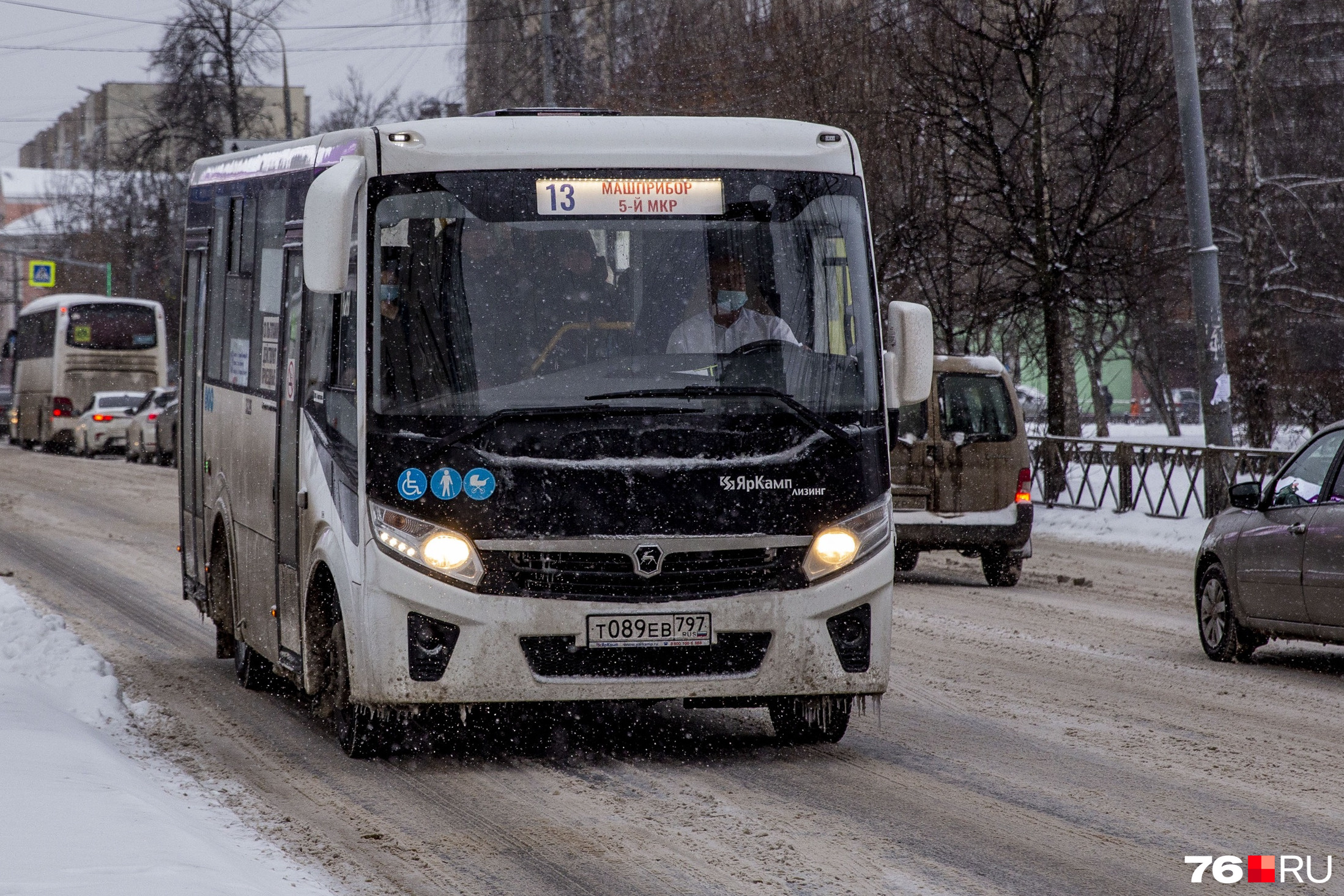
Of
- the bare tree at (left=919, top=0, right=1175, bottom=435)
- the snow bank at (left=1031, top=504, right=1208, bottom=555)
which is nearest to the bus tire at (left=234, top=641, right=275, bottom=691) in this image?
the snow bank at (left=1031, top=504, right=1208, bottom=555)

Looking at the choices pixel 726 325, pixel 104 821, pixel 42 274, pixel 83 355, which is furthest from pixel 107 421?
pixel 104 821

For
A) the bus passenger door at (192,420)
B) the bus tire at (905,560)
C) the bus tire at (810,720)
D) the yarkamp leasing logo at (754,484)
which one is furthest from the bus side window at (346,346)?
the bus tire at (905,560)

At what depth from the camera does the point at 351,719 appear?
25.9ft

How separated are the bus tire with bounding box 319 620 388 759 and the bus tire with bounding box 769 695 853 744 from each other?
1.67 meters

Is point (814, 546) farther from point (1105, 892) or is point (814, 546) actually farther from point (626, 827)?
point (1105, 892)

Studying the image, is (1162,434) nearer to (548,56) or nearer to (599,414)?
(548,56)

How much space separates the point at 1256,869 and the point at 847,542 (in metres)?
2.37

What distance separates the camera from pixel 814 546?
25.0 feet

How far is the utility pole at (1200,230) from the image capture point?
65.8ft

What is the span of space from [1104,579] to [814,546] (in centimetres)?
1035

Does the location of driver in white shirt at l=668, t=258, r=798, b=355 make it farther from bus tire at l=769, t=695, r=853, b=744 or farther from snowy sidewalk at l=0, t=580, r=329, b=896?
snowy sidewalk at l=0, t=580, r=329, b=896

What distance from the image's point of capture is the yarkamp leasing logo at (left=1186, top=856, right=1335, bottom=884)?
→ 5.63 meters

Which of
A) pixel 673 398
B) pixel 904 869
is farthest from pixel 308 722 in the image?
pixel 904 869

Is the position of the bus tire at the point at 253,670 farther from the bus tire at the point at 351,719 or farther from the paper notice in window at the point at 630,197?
the paper notice in window at the point at 630,197
